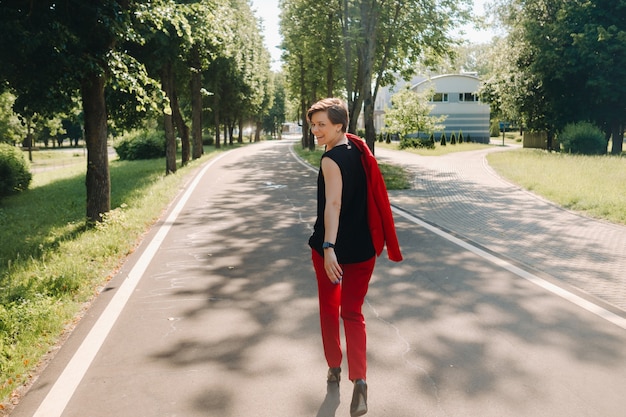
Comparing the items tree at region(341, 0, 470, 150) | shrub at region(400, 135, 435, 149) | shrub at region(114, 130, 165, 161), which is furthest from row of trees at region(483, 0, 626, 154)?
shrub at region(114, 130, 165, 161)

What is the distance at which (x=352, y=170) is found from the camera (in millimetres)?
3451

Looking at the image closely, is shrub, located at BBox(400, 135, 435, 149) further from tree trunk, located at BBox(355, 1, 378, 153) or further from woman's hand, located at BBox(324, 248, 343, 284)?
woman's hand, located at BBox(324, 248, 343, 284)

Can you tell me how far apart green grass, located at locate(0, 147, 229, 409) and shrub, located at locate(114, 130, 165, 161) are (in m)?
20.1

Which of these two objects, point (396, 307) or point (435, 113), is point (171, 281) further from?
point (435, 113)

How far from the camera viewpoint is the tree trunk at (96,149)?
966 cm

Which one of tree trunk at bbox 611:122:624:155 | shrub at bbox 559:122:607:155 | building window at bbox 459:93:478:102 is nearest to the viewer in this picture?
shrub at bbox 559:122:607:155

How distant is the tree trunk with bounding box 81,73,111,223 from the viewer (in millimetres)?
9664

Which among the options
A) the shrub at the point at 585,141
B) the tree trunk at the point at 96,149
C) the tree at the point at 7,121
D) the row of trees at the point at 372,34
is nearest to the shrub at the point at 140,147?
the tree at the point at 7,121

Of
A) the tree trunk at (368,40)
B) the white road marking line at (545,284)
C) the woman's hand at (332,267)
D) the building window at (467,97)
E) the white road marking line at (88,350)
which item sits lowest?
the white road marking line at (88,350)

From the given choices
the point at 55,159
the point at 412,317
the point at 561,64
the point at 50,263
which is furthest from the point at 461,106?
the point at 412,317

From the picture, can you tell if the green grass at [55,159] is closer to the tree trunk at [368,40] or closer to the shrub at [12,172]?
the shrub at [12,172]

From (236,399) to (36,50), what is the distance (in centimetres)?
701

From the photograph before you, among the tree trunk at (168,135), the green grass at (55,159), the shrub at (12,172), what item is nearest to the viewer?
the shrub at (12,172)

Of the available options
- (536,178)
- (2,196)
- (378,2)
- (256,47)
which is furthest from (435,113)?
(2,196)
